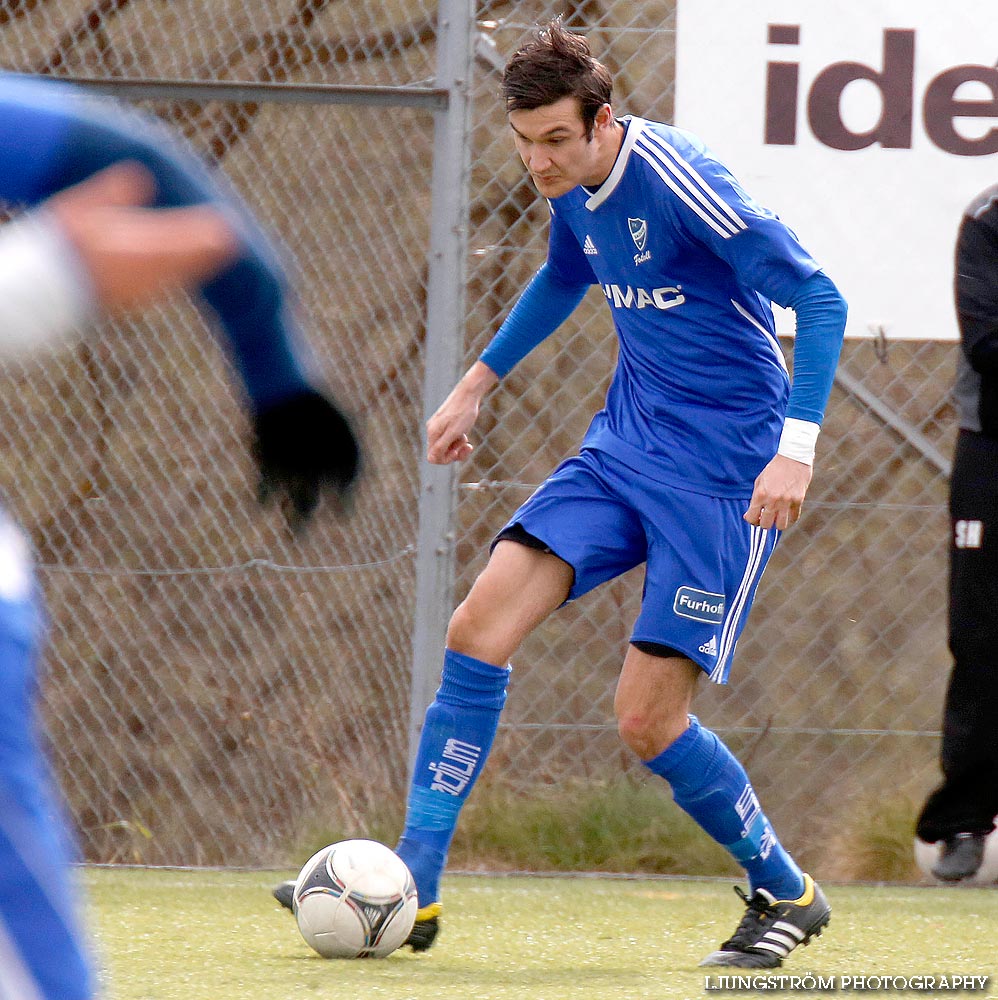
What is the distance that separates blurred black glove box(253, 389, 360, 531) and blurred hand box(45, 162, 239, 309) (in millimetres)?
170

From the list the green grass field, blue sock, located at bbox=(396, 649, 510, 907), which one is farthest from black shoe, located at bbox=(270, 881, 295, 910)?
blue sock, located at bbox=(396, 649, 510, 907)

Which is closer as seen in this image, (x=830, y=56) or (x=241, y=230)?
(x=241, y=230)

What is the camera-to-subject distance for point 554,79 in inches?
135

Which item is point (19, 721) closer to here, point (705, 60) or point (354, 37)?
point (705, 60)

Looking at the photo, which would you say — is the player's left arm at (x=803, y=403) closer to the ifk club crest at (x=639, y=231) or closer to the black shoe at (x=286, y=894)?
the ifk club crest at (x=639, y=231)

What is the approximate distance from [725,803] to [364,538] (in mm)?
2058

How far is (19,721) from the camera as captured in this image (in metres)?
1.38

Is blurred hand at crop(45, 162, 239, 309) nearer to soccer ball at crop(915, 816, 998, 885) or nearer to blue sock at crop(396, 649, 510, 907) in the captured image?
blue sock at crop(396, 649, 510, 907)

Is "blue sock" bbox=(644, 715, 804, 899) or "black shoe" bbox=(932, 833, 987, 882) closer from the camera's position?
"blue sock" bbox=(644, 715, 804, 899)

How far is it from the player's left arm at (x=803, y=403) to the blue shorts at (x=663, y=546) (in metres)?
0.22

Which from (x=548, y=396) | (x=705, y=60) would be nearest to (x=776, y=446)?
(x=705, y=60)

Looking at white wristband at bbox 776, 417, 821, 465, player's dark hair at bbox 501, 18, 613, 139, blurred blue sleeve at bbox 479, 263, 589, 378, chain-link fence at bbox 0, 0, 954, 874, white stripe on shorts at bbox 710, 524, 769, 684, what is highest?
player's dark hair at bbox 501, 18, 613, 139

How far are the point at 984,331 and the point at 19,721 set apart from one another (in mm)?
3017

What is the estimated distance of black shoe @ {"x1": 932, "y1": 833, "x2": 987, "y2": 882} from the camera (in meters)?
4.20
